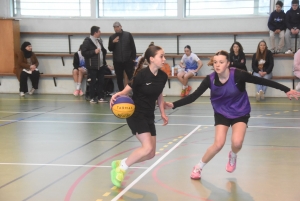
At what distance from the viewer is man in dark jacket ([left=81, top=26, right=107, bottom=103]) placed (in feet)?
46.5

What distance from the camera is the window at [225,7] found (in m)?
16.9

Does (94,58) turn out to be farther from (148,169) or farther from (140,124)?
(140,124)

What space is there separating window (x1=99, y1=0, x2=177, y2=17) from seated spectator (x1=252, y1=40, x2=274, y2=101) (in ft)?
12.9

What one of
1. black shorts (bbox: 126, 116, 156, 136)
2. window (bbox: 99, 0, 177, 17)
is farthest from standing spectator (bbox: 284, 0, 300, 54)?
black shorts (bbox: 126, 116, 156, 136)

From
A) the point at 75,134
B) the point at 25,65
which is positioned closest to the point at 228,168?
the point at 75,134

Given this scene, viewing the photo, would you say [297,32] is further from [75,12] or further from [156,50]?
[156,50]

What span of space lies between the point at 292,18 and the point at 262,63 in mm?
1772

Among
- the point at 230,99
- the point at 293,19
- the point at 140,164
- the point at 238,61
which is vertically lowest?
the point at 140,164

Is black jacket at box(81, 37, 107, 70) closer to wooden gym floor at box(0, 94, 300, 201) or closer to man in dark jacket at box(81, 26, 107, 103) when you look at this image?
man in dark jacket at box(81, 26, 107, 103)

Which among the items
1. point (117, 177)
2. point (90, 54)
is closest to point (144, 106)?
point (117, 177)

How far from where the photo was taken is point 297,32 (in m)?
15.5

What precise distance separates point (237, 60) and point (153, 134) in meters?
9.27

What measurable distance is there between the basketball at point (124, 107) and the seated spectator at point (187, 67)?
10.3 metres

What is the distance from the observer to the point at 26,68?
661 inches
